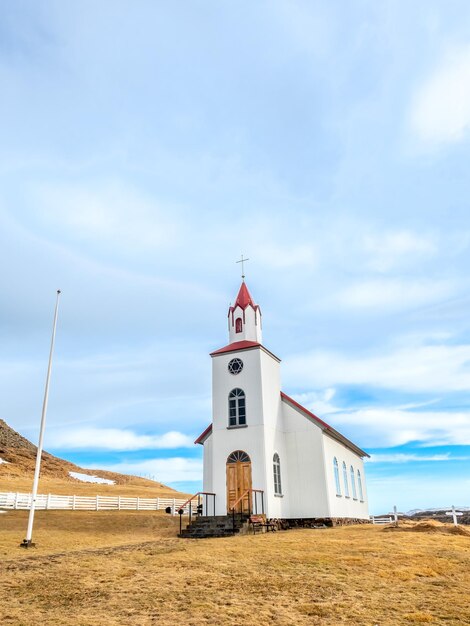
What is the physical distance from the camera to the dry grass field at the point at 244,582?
353 inches

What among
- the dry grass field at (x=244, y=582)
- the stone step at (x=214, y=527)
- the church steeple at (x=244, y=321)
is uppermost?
the church steeple at (x=244, y=321)

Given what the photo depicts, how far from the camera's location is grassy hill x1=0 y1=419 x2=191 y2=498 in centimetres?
5956

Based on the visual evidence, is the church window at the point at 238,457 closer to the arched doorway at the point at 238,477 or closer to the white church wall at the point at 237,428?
the arched doorway at the point at 238,477

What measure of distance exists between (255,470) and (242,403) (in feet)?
11.4

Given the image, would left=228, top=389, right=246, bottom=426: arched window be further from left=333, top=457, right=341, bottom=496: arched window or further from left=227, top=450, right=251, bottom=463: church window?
left=333, top=457, right=341, bottom=496: arched window

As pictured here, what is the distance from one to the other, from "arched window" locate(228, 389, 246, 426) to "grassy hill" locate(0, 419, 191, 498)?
32.6 m

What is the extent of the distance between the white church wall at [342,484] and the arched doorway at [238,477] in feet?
14.5

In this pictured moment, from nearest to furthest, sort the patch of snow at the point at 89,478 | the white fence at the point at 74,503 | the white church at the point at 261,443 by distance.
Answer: the white church at the point at 261,443 → the white fence at the point at 74,503 → the patch of snow at the point at 89,478

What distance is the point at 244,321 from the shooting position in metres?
30.3

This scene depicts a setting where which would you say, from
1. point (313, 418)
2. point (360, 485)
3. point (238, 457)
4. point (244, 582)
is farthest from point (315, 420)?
point (244, 582)

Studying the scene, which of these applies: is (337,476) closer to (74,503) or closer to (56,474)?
(74,503)

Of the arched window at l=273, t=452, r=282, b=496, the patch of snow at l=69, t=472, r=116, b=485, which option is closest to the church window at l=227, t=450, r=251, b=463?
the arched window at l=273, t=452, r=282, b=496

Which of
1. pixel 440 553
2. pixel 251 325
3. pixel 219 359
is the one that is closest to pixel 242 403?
pixel 219 359

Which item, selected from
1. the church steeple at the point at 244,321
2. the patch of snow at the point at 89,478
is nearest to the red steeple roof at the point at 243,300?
the church steeple at the point at 244,321
